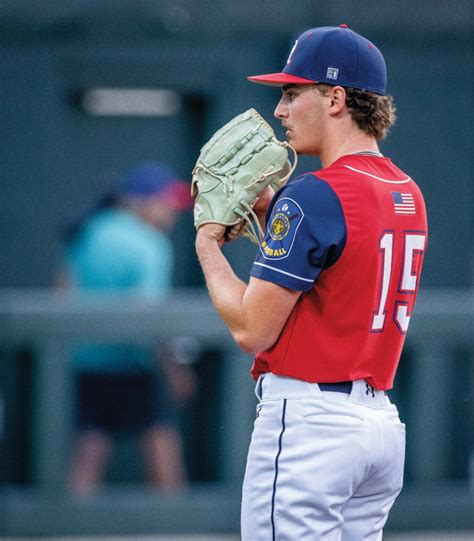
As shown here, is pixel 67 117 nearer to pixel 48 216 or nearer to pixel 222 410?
pixel 48 216

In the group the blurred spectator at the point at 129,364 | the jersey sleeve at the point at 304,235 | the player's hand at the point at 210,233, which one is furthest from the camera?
the blurred spectator at the point at 129,364

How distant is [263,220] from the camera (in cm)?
316

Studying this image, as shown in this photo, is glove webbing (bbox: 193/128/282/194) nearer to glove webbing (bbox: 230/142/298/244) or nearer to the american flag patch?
glove webbing (bbox: 230/142/298/244)

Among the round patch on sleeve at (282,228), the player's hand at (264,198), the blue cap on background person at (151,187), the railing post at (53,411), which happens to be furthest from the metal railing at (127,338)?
the round patch on sleeve at (282,228)

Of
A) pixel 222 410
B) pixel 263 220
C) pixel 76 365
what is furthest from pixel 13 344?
pixel 263 220

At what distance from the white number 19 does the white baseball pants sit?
17cm

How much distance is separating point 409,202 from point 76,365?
3127 millimetres

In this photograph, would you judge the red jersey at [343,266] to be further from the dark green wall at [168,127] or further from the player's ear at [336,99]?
the dark green wall at [168,127]

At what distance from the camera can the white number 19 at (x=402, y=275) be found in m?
2.79

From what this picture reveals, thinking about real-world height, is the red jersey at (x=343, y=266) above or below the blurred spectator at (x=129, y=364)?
above

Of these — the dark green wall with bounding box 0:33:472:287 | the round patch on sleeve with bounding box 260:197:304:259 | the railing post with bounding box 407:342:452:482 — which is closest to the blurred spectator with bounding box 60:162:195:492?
the railing post with bounding box 407:342:452:482

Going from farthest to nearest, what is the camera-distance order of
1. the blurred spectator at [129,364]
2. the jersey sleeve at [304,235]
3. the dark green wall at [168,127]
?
the dark green wall at [168,127], the blurred spectator at [129,364], the jersey sleeve at [304,235]

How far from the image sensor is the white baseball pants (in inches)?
108

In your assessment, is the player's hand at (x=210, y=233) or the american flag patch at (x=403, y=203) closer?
the american flag patch at (x=403, y=203)
